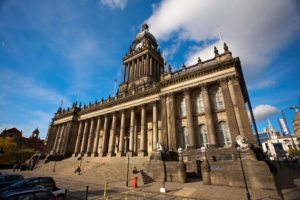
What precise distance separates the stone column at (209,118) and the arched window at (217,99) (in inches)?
49.7

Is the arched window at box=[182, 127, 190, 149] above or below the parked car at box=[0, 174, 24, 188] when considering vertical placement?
above

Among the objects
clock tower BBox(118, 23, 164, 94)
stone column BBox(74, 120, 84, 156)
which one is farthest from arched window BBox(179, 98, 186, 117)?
stone column BBox(74, 120, 84, 156)

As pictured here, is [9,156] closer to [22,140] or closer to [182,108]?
[22,140]

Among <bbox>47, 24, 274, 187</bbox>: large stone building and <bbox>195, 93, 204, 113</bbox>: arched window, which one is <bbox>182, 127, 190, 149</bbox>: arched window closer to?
<bbox>47, 24, 274, 187</bbox>: large stone building

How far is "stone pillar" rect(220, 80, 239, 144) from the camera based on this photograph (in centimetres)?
1895

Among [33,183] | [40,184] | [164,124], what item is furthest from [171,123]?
[33,183]

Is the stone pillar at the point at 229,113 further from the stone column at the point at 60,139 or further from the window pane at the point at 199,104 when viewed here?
the stone column at the point at 60,139

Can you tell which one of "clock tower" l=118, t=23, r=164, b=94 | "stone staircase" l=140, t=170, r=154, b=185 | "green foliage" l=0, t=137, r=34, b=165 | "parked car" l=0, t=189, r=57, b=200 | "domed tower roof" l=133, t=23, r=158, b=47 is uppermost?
"domed tower roof" l=133, t=23, r=158, b=47

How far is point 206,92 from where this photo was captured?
75.1 ft

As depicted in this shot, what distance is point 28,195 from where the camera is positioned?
6238 mm

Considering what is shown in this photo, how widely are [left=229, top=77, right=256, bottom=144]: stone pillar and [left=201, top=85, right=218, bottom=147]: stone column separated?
335 centimetres

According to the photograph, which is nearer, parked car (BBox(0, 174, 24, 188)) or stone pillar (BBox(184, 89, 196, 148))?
parked car (BBox(0, 174, 24, 188))

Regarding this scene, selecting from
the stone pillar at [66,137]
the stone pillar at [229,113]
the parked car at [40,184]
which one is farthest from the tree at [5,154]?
the stone pillar at [229,113]

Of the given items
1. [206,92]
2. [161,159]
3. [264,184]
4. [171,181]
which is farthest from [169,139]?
[264,184]
